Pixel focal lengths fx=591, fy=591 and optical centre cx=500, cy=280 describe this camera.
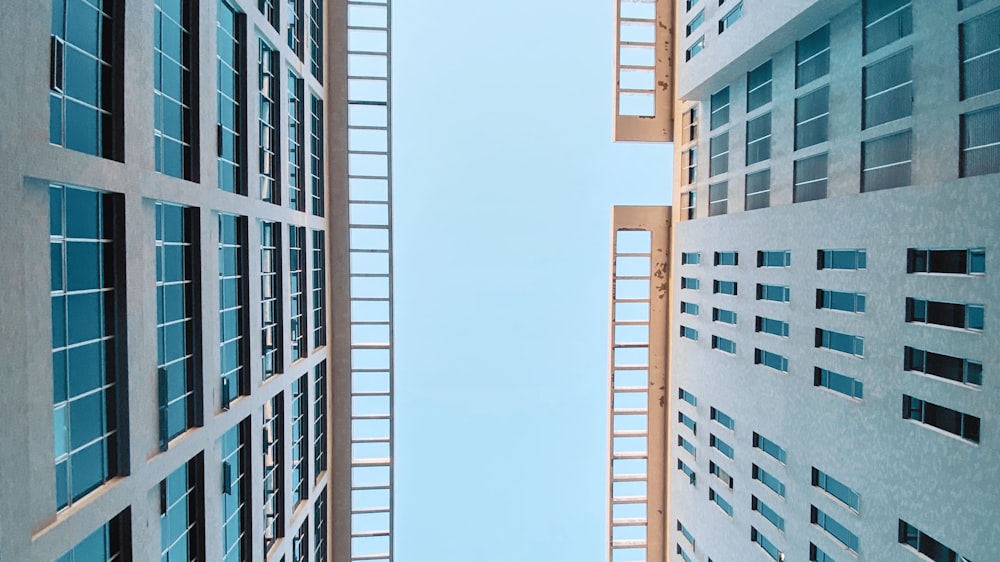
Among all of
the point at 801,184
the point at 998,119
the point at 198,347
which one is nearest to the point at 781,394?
the point at 801,184

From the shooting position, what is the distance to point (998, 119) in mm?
17047

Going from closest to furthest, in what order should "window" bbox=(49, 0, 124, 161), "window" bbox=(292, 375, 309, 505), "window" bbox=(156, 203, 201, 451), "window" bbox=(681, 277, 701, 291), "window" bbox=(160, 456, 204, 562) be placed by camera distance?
"window" bbox=(49, 0, 124, 161) < "window" bbox=(156, 203, 201, 451) < "window" bbox=(160, 456, 204, 562) < "window" bbox=(292, 375, 309, 505) < "window" bbox=(681, 277, 701, 291)

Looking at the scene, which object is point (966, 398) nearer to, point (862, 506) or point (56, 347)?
point (862, 506)

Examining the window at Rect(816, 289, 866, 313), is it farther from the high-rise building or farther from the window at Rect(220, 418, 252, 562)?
the window at Rect(220, 418, 252, 562)

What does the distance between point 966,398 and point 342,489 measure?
36.4 metres

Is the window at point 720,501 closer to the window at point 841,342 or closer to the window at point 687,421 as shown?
A: the window at point 687,421

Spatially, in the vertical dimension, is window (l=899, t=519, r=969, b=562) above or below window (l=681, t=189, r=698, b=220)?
below

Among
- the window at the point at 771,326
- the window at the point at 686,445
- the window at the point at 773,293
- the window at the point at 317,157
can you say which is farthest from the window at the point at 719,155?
the window at the point at 317,157

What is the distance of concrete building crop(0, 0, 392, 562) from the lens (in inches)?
538

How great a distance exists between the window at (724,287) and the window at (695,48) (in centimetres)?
1441

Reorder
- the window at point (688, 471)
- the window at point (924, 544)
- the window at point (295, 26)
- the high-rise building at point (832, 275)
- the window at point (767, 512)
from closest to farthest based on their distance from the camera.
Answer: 1. the high-rise building at point (832, 275)
2. the window at point (924, 544)
3. the window at point (767, 512)
4. the window at point (295, 26)
5. the window at point (688, 471)

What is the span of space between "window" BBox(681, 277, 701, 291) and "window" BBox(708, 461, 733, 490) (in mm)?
10947

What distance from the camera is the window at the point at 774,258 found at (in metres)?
27.1

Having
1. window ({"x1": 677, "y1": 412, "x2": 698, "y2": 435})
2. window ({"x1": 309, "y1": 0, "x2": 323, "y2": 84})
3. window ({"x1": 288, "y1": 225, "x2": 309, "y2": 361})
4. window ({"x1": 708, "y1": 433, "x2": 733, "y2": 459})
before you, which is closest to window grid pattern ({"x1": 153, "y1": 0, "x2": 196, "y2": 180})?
window ({"x1": 288, "y1": 225, "x2": 309, "y2": 361})
